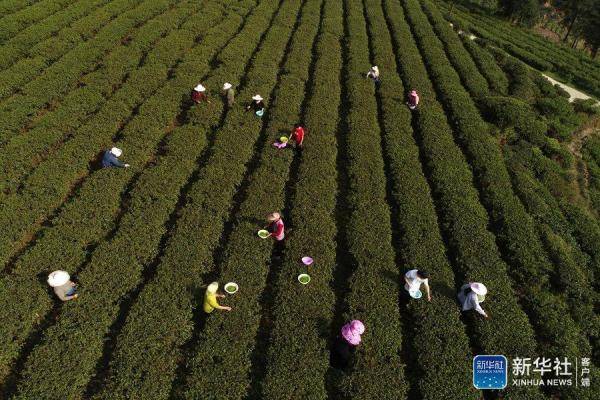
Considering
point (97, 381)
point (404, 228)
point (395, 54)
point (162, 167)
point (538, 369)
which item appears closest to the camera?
point (97, 381)

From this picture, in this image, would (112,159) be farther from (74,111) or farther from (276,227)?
(276,227)

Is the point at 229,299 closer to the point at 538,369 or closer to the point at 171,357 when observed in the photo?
the point at 171,357

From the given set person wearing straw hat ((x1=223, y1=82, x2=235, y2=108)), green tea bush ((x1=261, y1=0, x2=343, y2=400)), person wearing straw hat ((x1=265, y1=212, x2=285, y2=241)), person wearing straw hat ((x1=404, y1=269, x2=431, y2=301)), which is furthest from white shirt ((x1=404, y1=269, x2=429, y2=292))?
person wearing straw hat ((x1=223, y1=82, x2=235, y2=108))

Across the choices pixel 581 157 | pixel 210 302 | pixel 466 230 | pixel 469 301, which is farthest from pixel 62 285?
pixel 581 157

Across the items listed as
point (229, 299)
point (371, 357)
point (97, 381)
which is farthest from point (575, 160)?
point (97, 381)

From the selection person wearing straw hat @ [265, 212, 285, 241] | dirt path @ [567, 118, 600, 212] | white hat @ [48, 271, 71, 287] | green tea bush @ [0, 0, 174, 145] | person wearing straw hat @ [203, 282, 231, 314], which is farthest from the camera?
dirt path @ [567, 118, 600, 212]

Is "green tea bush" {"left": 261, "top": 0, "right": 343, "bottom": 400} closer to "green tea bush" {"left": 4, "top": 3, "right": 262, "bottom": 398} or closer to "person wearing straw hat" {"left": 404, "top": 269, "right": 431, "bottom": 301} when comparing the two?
"person wearing straw hat" {"left": 404, "top": 269, "right": 431, "bottom": 301}
